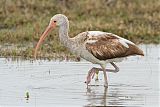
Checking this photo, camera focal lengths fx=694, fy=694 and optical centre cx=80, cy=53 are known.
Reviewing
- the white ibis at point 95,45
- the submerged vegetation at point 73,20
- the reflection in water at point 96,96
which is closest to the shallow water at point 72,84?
the reflection in water at point 96,96

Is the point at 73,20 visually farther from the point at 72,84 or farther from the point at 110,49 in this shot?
the point at 72,84

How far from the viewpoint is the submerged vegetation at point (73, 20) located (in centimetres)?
1717

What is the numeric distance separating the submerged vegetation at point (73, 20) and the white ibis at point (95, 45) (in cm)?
287

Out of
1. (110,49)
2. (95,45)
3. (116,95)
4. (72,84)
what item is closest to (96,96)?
(116,95)

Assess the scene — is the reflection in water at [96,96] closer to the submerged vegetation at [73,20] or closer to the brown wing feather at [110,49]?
the brown wing feather at [110,49]

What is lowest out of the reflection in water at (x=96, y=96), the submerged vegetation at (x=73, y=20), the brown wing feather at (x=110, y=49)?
the reflection in water at (x=96, y=96)

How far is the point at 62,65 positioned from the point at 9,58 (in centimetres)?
139

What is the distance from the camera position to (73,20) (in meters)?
20.3

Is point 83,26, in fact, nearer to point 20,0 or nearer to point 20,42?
point 20,42

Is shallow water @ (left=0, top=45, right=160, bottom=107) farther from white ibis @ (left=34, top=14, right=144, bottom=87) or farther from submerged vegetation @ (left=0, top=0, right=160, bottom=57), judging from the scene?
submerged vegetation @ (left=0, top=0, right=160, bottom=57)

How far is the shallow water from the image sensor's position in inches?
422

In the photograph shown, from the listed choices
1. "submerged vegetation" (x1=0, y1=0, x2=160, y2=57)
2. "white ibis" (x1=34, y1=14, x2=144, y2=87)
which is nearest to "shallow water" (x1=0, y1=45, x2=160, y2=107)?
"white ibis" (x1=34, y1=14, x2=144, y2=87)

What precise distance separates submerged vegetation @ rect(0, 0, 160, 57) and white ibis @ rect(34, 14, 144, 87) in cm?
287

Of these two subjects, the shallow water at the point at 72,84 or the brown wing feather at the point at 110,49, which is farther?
the brown wing feather at the point at 110,49
